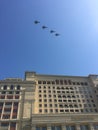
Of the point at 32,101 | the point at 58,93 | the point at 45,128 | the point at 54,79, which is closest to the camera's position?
the point at 45,128

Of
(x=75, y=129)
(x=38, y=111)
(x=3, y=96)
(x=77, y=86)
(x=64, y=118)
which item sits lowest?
(x=75, y=129)

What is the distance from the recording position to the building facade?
51.5 metres

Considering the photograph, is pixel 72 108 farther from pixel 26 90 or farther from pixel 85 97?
pixel 26 90

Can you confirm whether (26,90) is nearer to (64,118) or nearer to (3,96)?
(3,96)

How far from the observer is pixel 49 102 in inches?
2501

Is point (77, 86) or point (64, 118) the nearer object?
point (64, 118)

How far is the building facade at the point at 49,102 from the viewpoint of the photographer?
51500 mm

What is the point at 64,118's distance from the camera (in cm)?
5238

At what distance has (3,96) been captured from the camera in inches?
2387

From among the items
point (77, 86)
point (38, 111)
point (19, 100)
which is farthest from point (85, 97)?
point (19, 100)

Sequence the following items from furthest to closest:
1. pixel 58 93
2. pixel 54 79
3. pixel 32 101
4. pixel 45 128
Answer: pixel 54 79 < pixel 58 93 < pixel 32 101 < pixel 45 128

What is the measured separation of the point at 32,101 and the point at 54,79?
57.2 feet

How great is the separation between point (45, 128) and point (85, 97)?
2429cm

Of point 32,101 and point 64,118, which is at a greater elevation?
point 32,101
